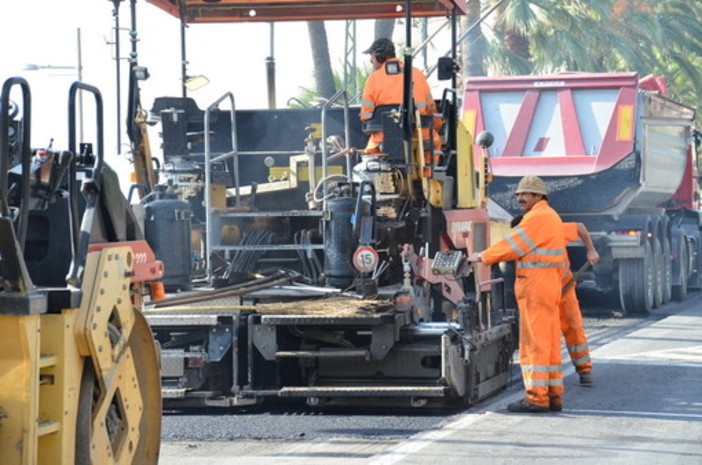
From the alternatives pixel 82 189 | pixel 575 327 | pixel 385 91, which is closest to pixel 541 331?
pixel 575 327

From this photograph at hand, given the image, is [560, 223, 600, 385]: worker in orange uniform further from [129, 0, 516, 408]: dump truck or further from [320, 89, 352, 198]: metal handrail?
[320, 89, 352, 198]: metal handrail

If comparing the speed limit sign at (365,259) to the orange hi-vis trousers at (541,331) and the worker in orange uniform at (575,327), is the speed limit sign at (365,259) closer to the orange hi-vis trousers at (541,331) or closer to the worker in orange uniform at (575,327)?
the orange hi-vis trousers at (541,331)

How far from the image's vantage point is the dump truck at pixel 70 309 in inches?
189

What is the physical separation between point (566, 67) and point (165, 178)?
23.8m

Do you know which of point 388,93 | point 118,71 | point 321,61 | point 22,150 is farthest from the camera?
point 321,61

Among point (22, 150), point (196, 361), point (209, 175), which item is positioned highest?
point (209, 175)

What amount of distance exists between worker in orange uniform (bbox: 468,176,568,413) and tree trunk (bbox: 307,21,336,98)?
22.2 ft

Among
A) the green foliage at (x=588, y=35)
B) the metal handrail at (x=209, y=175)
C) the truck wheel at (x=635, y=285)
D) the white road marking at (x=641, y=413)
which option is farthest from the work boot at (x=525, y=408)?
the green foliage at (x=588, y=35)

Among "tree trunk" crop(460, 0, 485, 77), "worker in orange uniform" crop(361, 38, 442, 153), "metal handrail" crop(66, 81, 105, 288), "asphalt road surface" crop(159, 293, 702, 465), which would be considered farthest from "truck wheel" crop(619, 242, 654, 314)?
"metal handrail" crop(66, 81, 105, 288)

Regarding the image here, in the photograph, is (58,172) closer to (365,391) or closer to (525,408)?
(365,391)

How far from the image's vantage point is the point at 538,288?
9.52 meters

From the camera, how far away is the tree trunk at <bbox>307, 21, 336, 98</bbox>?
16.2 meters

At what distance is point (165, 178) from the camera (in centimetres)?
1059

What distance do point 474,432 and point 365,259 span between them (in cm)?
151
